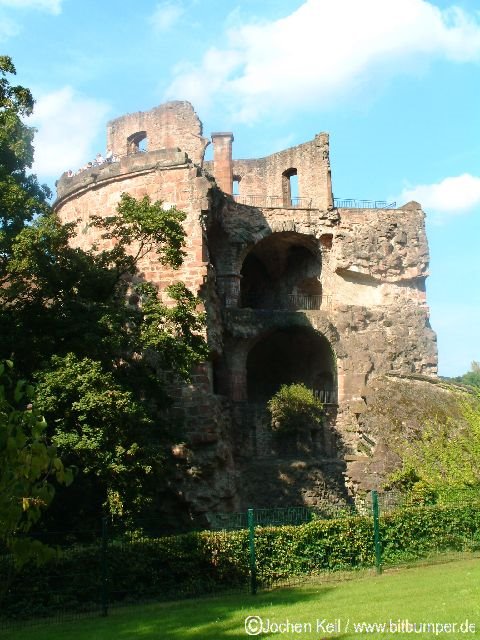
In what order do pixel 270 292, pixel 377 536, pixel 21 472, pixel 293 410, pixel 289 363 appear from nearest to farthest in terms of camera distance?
pixel 21 472
pixel 377 536
pixel 293 410
pixel 289 363
pixel 270 292

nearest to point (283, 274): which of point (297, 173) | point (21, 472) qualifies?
point (297, 173)

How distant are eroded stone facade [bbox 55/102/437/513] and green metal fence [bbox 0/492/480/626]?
5033 millimetres

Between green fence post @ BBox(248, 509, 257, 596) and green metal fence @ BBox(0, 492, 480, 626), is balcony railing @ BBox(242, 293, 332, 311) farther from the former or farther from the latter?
green fence post @ BBox(248, 509, 257, 596)

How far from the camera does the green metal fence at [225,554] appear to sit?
12336 millimetres

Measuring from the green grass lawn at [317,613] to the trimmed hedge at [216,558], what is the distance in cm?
54

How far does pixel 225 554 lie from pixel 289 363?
623 inches

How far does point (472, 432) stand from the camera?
1978cm

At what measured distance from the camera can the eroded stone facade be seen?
20.8 meters

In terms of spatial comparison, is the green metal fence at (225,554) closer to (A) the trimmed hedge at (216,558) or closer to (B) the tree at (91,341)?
(A) the trimmed hedge at (216,558)

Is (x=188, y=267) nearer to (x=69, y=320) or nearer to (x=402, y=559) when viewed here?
(x=69, y=320)

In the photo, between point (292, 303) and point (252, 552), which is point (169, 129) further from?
point (252, 552)

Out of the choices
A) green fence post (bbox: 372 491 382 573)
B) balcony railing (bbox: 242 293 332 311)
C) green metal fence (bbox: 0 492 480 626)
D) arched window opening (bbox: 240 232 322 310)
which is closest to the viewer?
green metal fence (bbox: 0 492 480 626)

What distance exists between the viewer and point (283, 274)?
30.6m

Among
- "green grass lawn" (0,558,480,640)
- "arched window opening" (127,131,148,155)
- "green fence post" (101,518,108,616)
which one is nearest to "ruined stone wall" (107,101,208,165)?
"arched window opening" (127,131,148,155)
